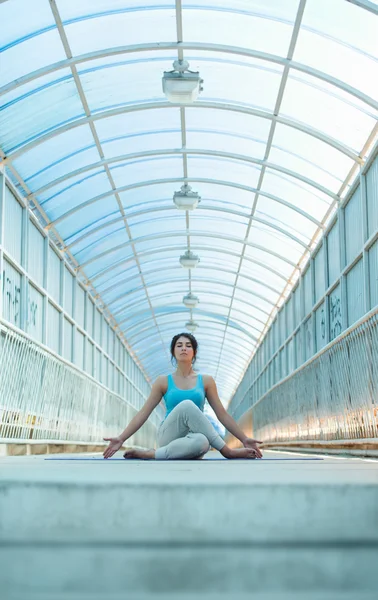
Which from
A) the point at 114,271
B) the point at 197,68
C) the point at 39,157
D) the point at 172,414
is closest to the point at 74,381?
the point at 39,157

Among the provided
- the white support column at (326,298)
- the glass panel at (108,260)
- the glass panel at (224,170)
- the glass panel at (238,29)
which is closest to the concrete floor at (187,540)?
the glass panel at (238,29)

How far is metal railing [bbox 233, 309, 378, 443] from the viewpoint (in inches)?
396

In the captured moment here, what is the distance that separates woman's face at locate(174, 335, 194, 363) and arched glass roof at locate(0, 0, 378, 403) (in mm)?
7616

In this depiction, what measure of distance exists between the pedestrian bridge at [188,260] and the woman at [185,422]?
0.40 m

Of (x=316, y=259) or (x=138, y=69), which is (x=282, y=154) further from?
(x=138, y=69)

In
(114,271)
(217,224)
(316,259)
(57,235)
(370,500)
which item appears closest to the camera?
(370,500)

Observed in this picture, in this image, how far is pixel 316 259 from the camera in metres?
22.3

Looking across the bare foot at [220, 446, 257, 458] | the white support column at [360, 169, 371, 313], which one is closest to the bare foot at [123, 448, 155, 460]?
the bare foot at [220, 446, 257, 458]

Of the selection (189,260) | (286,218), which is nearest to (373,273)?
(286,218)

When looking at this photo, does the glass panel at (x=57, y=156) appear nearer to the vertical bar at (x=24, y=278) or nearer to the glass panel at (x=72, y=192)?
the glass panel at (x=72, y=192)

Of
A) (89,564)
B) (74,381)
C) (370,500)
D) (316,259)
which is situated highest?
(316,259)

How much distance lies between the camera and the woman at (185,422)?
7270mm

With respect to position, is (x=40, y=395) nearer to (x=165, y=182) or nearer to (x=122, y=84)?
(x=122, y=84)

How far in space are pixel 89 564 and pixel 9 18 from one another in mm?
13401
